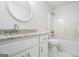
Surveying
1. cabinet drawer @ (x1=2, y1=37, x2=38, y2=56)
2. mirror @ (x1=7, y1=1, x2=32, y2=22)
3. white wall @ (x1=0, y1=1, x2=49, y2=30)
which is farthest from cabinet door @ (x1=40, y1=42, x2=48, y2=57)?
mirror @ (x1=7, y1=1, x2=32, y2=22)

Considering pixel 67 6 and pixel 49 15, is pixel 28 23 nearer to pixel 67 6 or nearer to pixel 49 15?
pixel 49 15

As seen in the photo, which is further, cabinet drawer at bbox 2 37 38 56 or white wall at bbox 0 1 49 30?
white wall at bbox 0 1 49 30

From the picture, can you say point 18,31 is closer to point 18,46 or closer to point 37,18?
point 18,46

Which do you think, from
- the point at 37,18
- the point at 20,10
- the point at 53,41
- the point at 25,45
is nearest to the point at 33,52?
the point at 25,45

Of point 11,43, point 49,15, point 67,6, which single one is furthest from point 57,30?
point 11,43

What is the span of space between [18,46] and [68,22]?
2.76 feet

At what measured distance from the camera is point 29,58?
1.13 m

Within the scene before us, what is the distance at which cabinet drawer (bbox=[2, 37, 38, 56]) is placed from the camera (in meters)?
0.92

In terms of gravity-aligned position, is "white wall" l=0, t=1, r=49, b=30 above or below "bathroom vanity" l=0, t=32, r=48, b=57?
above

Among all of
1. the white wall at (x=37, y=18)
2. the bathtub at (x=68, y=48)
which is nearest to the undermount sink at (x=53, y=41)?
the bathtub at (x=68, y=48)

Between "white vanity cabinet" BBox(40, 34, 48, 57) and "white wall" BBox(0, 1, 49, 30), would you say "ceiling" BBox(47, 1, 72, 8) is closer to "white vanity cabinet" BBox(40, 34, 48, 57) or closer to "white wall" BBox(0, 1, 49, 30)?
"white wall" BBox(0, 1, 49, 30)

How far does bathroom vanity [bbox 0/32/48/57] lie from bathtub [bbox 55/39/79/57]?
0.23 m

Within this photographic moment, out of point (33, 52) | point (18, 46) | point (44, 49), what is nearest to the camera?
point (18, 46)

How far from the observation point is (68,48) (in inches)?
49.3
